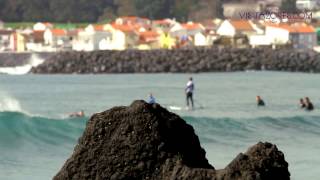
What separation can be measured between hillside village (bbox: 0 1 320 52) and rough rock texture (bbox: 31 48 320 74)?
10.6 metres

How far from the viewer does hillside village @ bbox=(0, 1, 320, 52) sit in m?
101

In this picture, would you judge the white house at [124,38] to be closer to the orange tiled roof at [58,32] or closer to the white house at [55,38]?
the white house at [55,38]

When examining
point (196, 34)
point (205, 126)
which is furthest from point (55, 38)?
point (205, 126)

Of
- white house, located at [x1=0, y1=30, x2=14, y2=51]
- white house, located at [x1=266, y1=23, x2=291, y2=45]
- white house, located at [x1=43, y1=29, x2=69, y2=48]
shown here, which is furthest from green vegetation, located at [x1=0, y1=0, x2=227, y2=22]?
white house, located at [x1=266, y1=23, x2=291, y2=45]

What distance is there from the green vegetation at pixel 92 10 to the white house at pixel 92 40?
36.0 m

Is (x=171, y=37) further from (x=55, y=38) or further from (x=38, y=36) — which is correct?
(x=38, y=36)

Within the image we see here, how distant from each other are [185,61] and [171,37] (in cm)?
2452

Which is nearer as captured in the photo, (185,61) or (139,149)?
(139,149)

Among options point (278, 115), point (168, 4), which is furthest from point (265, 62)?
point (168, 4)

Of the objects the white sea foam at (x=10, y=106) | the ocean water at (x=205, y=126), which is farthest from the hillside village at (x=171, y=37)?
the white sea foam at (x=10, y=106)

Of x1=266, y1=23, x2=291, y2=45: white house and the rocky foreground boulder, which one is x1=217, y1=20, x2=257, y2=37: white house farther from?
the rocky foreground boulder

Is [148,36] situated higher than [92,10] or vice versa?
[92,10]

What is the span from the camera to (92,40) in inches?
4213

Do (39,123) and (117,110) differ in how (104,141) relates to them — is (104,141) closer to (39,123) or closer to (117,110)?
(117,110)
